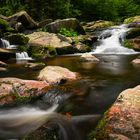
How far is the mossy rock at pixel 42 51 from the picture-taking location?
1628 centimetres

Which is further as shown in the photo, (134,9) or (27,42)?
(134,9)

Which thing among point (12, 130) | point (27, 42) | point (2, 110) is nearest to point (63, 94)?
point (2, 110)

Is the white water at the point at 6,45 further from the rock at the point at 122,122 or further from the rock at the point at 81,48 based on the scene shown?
the rock at the point at 122,122

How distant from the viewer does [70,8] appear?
30016 millimetres

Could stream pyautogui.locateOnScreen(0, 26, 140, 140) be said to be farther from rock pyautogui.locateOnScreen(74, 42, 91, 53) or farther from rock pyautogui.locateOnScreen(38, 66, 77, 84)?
rock pyautogui.locateOnScreen(74, 42, 91, 53)

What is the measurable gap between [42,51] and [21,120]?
10.6m

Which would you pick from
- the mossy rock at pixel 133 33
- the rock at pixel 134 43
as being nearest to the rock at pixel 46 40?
the rock at pixel 134 43

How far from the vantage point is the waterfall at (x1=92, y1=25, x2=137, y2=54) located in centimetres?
1848

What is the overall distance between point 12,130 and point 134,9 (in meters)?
35.1

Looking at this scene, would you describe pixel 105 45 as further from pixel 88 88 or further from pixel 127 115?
pixel 127 115

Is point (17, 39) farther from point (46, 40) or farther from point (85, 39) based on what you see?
point (85, 39)

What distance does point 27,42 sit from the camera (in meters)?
17.8

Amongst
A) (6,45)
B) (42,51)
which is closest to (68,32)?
(42,51)

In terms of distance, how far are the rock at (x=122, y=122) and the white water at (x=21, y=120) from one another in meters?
1.33
